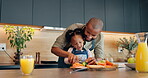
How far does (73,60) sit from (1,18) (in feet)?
5.38

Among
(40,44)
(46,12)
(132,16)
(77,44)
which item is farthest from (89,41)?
(132,16)

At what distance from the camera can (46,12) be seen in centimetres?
298

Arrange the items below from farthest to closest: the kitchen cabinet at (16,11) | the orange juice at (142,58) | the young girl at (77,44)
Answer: the kitchen cabinet at (16,11) < the young girl at (77,44) < the orange juice at (142,58)

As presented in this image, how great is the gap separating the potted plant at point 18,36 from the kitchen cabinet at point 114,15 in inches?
56.2

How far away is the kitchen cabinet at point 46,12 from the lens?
2912 millimetres

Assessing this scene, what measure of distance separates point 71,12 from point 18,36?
3.11 ft

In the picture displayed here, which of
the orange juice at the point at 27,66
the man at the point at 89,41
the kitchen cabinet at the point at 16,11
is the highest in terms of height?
the kitchen cabinet at the point at 16,11

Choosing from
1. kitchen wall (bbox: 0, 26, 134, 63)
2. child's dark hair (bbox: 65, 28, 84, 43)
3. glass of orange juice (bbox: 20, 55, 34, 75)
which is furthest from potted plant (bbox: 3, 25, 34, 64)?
glass of orange juice (bbox: 20, 55, 34, 75)

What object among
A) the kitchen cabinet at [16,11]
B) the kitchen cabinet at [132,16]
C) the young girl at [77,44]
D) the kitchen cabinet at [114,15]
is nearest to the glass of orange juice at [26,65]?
the young girl at [77,44]

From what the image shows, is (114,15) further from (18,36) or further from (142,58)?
(142,58)

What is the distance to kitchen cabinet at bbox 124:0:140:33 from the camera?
3702mm

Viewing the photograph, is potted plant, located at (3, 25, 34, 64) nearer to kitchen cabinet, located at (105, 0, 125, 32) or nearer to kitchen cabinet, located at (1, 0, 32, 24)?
kitchen cabinet, located at (1, 0, 32, 24)

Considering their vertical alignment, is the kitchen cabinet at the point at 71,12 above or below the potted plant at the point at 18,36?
above

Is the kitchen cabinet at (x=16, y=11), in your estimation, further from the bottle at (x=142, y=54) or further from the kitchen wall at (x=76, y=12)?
the bottle at (x=142, y=54)
